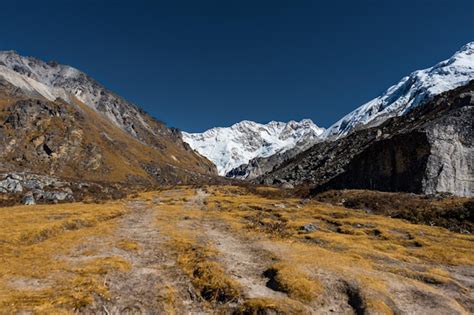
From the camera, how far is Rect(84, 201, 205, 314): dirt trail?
22.9 meters

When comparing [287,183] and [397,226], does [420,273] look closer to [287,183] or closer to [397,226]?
[397,226]

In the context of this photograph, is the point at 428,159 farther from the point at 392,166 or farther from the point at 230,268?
the point at 230,268

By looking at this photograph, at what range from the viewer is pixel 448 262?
34188 millimetres

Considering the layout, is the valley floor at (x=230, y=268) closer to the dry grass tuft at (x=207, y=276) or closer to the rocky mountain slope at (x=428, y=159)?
the dry grass tuft at (x=207, y=276)

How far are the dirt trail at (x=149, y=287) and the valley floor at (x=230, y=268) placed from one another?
0.08 m

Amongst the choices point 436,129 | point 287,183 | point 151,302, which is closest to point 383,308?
point 151,302

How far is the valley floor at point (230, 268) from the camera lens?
23.2 m

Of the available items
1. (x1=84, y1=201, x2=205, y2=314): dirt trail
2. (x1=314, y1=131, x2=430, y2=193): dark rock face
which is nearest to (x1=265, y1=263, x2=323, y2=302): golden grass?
(x1=84, y1=201, x2=205, y2=314): dirt trail

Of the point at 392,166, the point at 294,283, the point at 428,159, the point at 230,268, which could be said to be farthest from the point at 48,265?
the point at 392,166

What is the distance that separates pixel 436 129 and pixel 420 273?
54.4 m

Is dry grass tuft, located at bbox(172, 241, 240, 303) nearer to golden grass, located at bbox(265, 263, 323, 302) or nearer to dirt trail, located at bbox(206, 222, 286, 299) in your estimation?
dirt trail, located at bbox(206, 222, 286, 299)

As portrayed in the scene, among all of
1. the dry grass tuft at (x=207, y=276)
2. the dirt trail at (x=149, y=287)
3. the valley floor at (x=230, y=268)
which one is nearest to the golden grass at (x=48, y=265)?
the valley floor at (x=230, y=268)

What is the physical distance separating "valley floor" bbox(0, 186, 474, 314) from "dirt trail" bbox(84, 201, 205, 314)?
78 mm

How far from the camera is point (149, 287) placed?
1025 inches
